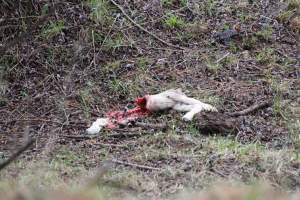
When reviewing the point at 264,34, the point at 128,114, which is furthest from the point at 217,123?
the point at 264,34

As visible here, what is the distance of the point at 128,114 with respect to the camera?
5.65 m

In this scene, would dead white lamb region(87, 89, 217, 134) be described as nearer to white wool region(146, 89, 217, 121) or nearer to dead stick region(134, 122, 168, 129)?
white wool region(146, 89, 217, 121)

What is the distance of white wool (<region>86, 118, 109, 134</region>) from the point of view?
539 cm

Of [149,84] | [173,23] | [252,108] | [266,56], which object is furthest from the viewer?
[173,23]

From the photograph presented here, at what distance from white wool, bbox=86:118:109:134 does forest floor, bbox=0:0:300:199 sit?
9 centimetres

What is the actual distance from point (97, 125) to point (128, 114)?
336mm

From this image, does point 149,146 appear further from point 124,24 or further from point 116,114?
point 124,24

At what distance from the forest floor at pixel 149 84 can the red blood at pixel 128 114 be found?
4.8 inches

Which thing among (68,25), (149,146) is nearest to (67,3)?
(68,25)

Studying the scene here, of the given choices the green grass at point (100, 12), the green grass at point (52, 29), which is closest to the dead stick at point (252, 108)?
the green grass at point (100, 12)

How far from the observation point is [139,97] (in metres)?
6.09

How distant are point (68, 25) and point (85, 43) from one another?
0.32 metres

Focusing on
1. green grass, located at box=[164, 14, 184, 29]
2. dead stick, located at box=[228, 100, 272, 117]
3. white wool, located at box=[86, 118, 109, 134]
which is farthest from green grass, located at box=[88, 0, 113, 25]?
dead stick, located at box=[228, 100, 272, 117]

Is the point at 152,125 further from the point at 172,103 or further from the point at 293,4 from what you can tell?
the point at 293,4
